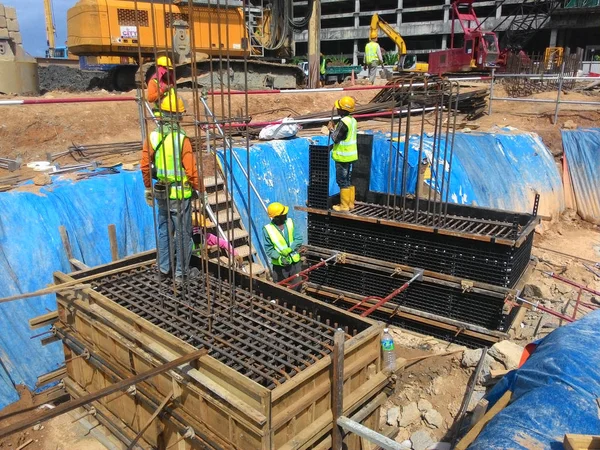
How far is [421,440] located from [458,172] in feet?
20.8

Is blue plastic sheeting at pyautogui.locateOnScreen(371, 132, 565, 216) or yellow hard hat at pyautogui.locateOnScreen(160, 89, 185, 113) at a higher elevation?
yellow hard hat at pyautogui.locateOnScreen(160, 89, 185, 113)

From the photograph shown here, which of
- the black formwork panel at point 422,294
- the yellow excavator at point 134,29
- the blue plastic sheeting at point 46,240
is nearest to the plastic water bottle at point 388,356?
the black formwork panel at point 422,294

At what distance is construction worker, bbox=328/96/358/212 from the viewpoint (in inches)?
283

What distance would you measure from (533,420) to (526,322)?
445 cm

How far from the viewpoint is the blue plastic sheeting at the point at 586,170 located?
12000 millimetres

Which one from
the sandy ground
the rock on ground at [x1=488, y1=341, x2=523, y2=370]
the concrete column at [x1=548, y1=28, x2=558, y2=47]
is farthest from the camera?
the concrete column at [x1=548, y1=28, x2=558, y2=47]

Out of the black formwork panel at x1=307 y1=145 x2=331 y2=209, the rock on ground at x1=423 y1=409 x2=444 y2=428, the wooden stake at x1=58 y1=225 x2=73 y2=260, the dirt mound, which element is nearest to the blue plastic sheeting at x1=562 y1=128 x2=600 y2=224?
the black formwork panel at x1=307 y1=145 x2=331 y2=209

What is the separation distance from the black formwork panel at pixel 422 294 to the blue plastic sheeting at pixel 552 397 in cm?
229

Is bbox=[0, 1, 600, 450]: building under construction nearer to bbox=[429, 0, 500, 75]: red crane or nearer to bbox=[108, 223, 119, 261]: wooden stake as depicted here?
bbox=[108, 223, 119, 261]: wooden stake

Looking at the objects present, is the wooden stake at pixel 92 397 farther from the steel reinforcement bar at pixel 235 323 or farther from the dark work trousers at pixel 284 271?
the dark work trousers at pixel 284 271

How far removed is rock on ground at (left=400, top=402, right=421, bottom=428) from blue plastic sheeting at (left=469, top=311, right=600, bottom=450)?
4.52 ft

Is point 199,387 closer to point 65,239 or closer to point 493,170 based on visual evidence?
point 65,239

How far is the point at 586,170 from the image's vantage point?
12125 mm

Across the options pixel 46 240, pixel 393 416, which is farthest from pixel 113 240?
pixel 393 416
